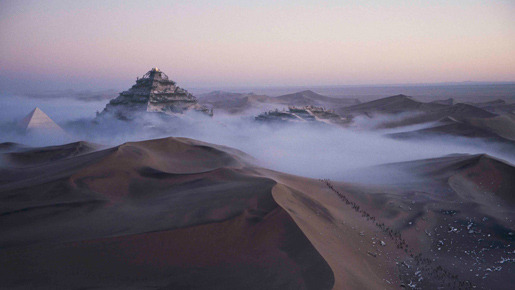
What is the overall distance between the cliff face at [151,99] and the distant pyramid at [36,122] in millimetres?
6154

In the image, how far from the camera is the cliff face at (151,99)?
102 ft

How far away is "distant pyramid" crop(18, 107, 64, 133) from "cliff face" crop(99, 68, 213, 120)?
615cm

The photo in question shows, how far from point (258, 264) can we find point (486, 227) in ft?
24.0

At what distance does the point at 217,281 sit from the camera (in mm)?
5754

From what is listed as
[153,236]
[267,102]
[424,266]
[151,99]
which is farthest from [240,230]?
[267,102]

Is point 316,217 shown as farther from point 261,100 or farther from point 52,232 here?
point 261,100

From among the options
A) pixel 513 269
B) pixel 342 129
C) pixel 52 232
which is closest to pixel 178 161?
pixel 52 232

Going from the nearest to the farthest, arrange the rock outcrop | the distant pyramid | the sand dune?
the sand dune, the distant pyramid, the rock outcrop

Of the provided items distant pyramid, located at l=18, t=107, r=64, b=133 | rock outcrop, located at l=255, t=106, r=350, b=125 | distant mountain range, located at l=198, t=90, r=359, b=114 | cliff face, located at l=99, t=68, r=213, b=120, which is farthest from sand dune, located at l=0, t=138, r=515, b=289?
distant mountain range, located at l=198, t=90, r=359, b=114

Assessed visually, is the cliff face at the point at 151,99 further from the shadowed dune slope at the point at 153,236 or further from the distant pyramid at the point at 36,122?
the shadowed dune slope at the point at 153,236

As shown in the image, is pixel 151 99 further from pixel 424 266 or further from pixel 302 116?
pixel 424 266

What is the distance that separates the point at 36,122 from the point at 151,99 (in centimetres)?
947

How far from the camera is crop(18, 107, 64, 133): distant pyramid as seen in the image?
2677 cm

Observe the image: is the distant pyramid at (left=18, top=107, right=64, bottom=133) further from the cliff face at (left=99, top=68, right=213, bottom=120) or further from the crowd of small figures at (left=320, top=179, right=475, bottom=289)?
the crowd of small figures at (left=320, top=179, right=475, bottom=289)
